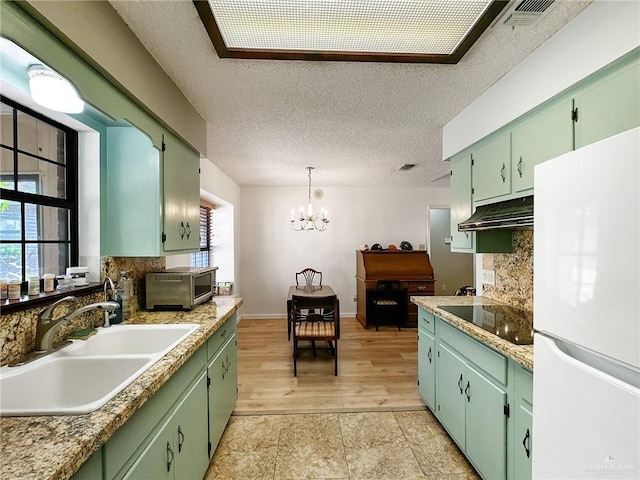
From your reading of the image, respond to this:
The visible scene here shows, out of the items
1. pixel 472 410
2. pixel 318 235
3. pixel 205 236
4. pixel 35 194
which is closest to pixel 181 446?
pixel 35 194

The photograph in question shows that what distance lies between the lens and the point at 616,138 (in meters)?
0.76

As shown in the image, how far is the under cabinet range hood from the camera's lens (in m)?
1.63

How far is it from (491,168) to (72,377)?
8.61 ft

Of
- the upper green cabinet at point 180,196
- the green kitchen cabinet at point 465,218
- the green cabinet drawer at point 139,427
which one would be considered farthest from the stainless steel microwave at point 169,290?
the green kitchen cabinet at point 465,218

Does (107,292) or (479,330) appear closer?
(479,330)

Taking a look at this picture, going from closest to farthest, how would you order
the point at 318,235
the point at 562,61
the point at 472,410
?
the point at 562,61 → the point at 472,410 → the point at 318,235

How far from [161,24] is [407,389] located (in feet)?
10.6

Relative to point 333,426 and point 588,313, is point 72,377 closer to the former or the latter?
point 333,426

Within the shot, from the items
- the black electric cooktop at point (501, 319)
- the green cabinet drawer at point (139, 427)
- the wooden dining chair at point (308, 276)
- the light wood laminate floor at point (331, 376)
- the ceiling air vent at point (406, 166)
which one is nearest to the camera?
the green cabinet drawer at point (139, 427)

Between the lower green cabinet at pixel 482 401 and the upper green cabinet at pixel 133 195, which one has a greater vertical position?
the upper green cabinet at pixel 133 195

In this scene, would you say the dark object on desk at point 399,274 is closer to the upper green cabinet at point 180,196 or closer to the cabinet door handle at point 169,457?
the upper green cabinet at point 180,196

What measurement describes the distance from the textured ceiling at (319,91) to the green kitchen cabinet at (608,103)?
0.36m

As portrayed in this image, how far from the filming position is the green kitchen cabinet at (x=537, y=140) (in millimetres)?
1525

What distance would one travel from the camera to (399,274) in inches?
197
